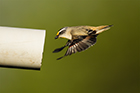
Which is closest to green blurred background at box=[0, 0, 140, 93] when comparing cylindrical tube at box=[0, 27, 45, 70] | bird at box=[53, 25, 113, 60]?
Answer: bird at box=[53, 25, 113, 60]

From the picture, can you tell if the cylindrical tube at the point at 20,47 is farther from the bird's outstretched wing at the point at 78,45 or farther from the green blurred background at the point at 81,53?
the green blurred background at the point at 81,53

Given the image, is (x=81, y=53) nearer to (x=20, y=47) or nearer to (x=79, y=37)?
(x=79, y=37)

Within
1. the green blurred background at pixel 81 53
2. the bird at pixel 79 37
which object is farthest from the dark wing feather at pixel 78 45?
the green blurred background at pixel 81 53

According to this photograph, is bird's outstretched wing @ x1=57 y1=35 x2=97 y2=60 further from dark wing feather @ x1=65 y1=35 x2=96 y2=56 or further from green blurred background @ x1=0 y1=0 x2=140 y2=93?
green blurred background @ x1=0 y1=0 x2=140 y2=93
